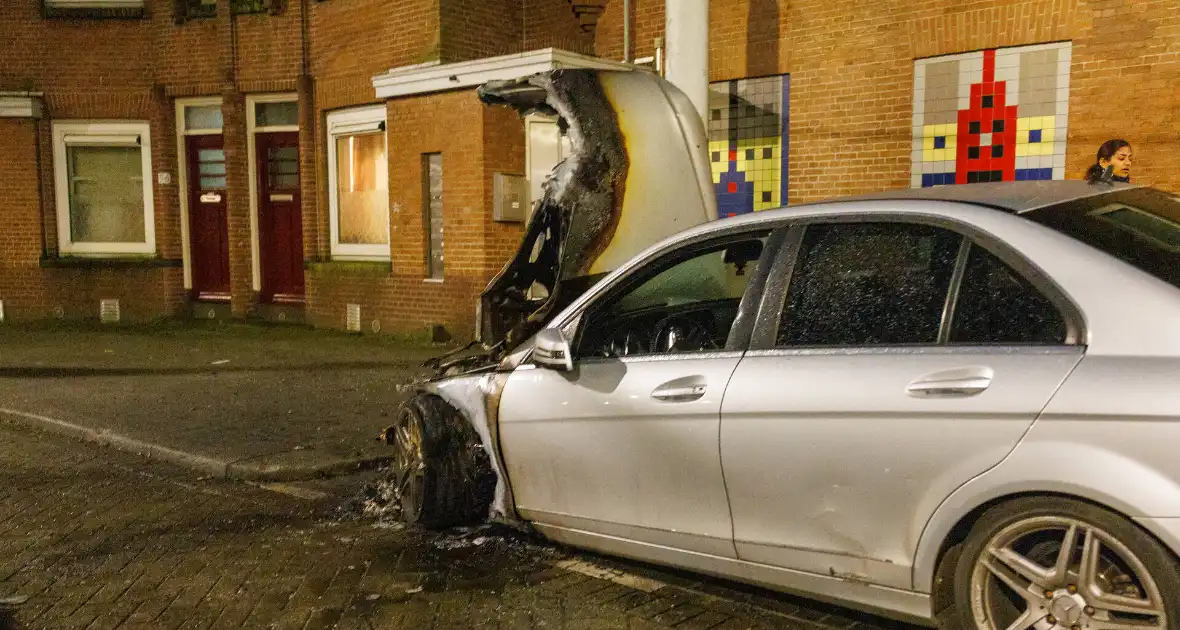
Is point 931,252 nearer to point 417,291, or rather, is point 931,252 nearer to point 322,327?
point 417,291

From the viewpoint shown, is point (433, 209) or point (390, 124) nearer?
point (433, 209)

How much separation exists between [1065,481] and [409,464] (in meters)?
3.25

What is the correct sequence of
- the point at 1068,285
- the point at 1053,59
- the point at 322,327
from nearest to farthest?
the point at 1068,285
the point at 1053,59
the point at 322,327

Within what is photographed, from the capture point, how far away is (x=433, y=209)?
1259cm

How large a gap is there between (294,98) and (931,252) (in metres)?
12.5

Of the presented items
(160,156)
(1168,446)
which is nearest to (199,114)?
(160,156)

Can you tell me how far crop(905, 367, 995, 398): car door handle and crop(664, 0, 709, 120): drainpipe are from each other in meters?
5.03

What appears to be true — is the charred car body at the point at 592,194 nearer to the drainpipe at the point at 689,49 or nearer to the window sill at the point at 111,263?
the drainpipe at the point at 689,49

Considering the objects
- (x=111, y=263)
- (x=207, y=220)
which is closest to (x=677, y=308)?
(x=207, y=220)

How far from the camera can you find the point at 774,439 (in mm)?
3471

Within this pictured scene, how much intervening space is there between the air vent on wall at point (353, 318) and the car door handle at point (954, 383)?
11.0 m

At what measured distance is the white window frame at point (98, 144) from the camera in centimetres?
1523

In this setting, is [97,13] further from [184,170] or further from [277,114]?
[277,114]

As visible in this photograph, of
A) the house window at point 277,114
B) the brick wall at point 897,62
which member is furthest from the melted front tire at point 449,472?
the house window at point 277,114
